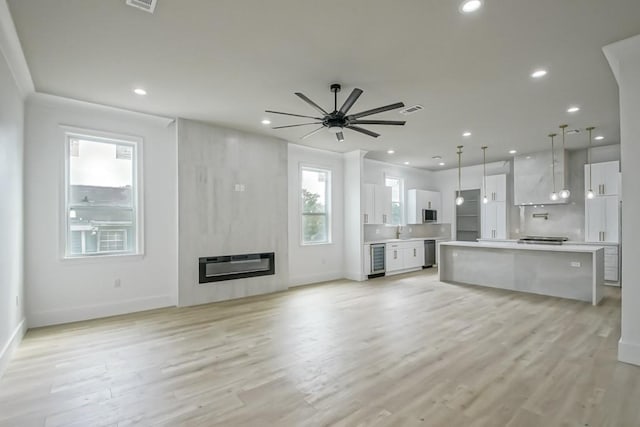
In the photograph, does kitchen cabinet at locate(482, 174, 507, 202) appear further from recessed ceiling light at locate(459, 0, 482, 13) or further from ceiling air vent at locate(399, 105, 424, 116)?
recessed ceiling light at locate(459, 0, 482, 13)

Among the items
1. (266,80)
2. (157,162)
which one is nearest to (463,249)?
(266,80)

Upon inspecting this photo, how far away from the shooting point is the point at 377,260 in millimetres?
7824

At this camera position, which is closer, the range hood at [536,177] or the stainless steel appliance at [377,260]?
the range hood at [536,177]

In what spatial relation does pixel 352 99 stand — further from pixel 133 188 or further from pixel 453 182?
pixel 453 182

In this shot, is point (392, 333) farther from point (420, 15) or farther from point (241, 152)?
point (241, 152)

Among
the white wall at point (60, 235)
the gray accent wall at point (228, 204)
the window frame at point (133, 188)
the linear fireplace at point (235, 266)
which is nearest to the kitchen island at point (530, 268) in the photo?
the gray accent wall at point (228, 204)

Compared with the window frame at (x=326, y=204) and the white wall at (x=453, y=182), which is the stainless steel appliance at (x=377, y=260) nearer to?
the window frame at (x=326, y=204)

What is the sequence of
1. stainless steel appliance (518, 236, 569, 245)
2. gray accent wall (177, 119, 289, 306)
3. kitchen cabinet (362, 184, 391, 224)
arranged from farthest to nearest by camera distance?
kitchen cabinet (362, 184, 391, 224) < stainless steel appliance (518, 236, 569, 245) < gray accent wall (177, 119, 289, 306)

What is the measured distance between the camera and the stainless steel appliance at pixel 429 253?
9.27 meters

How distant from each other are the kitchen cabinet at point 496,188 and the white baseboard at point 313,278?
468 centimetres

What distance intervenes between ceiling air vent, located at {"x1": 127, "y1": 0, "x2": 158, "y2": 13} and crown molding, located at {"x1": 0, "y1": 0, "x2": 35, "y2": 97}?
96 cm

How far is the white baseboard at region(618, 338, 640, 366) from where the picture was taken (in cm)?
300

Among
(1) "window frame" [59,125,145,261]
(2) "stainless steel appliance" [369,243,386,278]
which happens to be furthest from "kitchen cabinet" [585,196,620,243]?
(1) "window frame" [59,125,145,261]

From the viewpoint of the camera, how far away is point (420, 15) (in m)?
2.54
